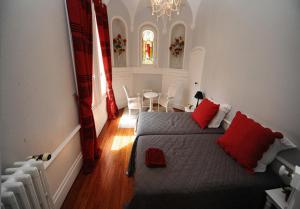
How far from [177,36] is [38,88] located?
403 centimetres

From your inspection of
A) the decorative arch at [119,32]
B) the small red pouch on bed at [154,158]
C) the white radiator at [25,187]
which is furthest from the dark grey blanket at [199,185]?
the decorative arch at [119,32]

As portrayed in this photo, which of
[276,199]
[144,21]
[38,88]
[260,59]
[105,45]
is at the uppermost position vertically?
[144,21]

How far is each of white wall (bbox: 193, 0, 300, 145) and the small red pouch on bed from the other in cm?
122

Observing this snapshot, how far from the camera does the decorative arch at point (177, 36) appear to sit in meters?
4.06

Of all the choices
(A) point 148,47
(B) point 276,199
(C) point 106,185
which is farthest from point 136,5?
(B) point 276,199

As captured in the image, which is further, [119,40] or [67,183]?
[119,40]

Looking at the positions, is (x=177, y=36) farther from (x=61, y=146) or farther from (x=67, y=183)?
(x=67, y=183)

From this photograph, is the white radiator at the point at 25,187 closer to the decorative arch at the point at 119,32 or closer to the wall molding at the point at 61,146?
the wall molding at the point at 61,146

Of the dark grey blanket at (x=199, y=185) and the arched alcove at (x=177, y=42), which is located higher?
the arched alcove at (x=177, y=42)

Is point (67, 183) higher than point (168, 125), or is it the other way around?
point (168, 125)

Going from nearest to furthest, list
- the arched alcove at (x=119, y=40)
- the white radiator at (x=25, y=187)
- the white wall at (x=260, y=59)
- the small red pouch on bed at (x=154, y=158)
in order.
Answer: the white radiator at (x=25, y=187), the white wall at (x=260, y=59), the small red pouch on bed at (x=154, y=158), the arched alcove at (x=119, y=40)

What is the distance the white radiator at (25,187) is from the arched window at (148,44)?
410 cm

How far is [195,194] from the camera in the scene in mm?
1178

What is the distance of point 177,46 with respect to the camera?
421 centimetres
